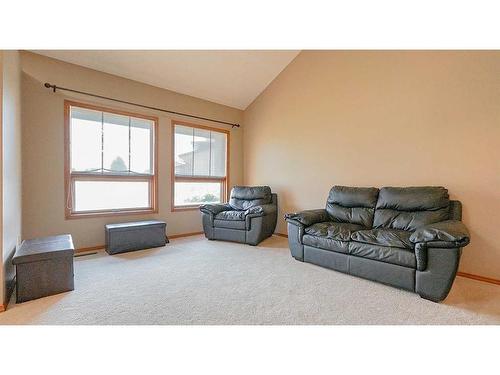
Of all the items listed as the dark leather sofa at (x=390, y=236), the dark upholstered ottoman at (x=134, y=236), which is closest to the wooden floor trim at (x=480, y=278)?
the dark leather sofa at (x=390, y=236)

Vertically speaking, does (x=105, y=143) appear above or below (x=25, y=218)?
above

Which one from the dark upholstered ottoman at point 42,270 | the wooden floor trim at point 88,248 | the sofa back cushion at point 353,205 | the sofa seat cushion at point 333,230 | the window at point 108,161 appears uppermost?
the window at point 108,161

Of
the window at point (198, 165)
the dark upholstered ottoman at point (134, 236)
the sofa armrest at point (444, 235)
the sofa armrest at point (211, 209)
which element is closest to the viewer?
the sofa armrest at point (444, 235)

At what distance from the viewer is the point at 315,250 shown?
119 inches

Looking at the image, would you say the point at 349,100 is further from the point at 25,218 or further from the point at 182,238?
the point at 25,218

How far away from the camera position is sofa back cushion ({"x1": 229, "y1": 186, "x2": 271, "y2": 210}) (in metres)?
4.52

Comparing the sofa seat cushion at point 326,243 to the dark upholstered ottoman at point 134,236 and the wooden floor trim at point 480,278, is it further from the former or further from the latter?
the dark upholstered ottoman at point 134,236

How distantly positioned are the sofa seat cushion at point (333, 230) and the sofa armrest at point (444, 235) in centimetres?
67

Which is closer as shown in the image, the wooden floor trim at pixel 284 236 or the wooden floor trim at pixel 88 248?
the wooden floor trim at pixel 284 236

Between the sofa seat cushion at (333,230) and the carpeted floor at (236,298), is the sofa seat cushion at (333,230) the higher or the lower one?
the higher one

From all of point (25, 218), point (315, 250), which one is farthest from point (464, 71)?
point (25, 218)

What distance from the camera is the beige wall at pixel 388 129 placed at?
2713 mm

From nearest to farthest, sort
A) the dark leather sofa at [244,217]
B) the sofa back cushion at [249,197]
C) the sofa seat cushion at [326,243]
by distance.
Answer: the sofa seat cushion at [326,243]
the dark leather sofa at [244,217]
the sofa back cushion at [249,197]
